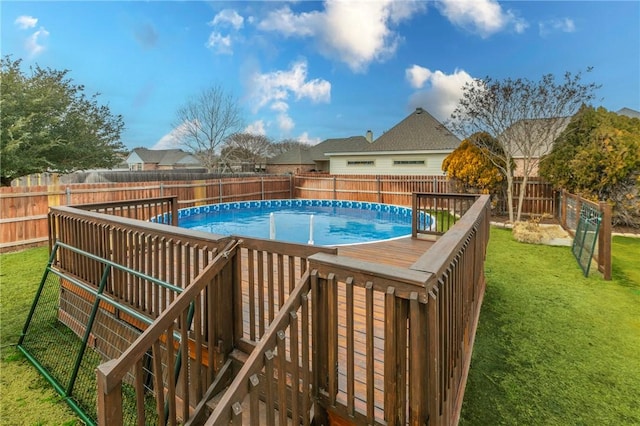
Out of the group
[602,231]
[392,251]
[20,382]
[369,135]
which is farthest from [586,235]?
[369,135]

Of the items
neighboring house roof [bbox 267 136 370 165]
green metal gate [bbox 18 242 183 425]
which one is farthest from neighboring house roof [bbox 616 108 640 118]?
green metal gate [bbox 18 242 183 425]

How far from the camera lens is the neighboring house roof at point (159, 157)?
49.1 metres


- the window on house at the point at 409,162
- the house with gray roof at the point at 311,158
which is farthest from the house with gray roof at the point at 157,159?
the window on house at the point at 409,162

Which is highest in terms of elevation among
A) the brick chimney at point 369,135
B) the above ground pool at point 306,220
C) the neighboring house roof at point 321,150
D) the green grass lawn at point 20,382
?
the brick chimney at point 369,135

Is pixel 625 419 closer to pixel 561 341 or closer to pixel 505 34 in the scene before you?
pixel 561 341

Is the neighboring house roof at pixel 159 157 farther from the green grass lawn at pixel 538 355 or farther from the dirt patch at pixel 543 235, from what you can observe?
the dirt patch at pixel 543 235

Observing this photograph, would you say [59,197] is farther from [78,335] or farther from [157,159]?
[157,159]

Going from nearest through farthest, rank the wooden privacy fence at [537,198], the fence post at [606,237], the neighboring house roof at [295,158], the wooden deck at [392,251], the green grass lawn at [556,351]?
the green grass lawn at [556,351], the wooden deck at [392,251], the fence post at [606,237], the wooden privacy fence at [537,198], the neighboring house roof at [295,158]

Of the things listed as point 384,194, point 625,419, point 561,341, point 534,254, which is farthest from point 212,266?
point 384,194

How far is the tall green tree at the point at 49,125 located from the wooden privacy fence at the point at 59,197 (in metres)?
2.84

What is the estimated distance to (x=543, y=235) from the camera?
857cm

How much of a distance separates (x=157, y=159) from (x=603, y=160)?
5353cm

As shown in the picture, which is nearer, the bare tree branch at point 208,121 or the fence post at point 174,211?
the fence post at point 174,211

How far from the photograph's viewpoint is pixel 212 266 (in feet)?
7.97
